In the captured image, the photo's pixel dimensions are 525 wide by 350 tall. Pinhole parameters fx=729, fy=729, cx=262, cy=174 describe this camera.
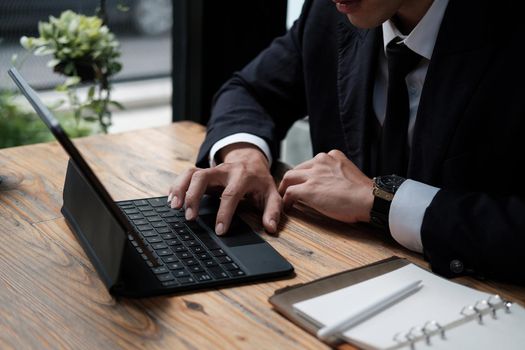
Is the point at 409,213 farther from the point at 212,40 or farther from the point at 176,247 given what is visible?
the point at 212,40

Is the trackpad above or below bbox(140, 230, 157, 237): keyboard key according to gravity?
below

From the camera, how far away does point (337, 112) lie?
1512 mm

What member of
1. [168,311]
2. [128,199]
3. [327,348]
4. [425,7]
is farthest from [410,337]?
[425,7]

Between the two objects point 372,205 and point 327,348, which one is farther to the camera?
point 372,205

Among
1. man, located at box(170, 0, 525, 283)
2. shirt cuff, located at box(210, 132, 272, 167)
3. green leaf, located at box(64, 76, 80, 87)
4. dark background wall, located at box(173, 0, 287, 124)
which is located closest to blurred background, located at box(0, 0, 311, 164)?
dark background wall, located at box(173, 0, 287, 124)

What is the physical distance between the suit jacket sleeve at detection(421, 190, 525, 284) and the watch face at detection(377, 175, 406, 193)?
81 mm

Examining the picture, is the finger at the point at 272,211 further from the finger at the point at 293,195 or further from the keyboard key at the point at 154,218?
the keyboard key at the point at 154,218

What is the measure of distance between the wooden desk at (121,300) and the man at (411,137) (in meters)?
0.05

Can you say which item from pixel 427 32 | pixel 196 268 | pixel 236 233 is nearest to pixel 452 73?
pixel 427 32

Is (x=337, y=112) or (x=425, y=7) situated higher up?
(x=425, y=7)

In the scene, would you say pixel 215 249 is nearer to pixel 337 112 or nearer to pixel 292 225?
pixel 292 225

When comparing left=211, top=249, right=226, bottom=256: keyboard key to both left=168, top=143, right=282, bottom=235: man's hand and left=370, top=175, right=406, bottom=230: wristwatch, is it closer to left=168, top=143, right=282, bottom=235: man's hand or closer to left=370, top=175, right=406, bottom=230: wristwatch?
left=168, top=143, right=282, bottom=235: man's hand

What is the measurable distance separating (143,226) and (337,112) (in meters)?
0.58

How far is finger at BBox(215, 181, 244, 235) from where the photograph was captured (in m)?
1.09
